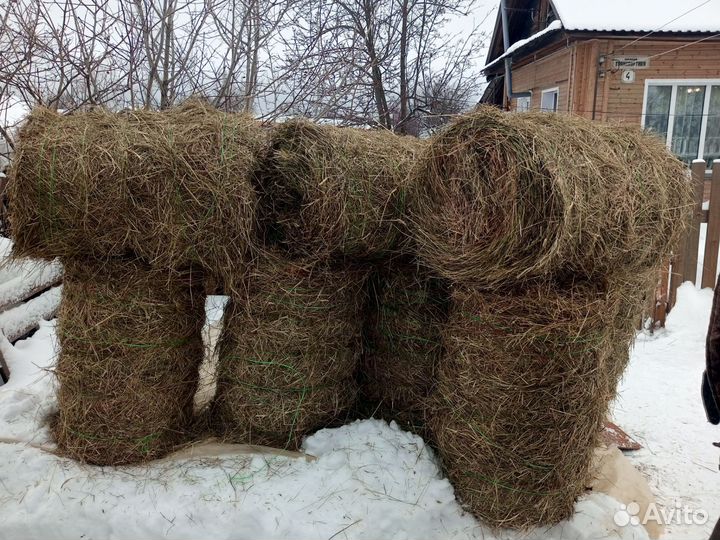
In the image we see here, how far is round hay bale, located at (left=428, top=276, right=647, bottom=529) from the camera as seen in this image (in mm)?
2461

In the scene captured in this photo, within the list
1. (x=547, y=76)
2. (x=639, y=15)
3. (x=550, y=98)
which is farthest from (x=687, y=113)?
(x=547, y=76)

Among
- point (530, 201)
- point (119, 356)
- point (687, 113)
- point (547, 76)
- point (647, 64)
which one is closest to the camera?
point (530, 201)

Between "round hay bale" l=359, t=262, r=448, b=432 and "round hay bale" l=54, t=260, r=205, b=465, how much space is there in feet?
3.66

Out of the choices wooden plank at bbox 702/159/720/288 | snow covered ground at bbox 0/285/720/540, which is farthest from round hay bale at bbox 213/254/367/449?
wooden plank at bbox 702/159/720/288

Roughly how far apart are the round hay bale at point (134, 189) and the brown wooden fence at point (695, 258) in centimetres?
459

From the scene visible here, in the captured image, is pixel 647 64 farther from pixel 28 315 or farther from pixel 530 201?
pixel 28 315

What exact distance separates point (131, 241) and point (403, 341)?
1639 mm

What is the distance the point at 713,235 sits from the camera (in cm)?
534

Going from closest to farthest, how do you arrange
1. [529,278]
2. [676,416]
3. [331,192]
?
1. [529,278]
2. [331,192]
3. [676,416]

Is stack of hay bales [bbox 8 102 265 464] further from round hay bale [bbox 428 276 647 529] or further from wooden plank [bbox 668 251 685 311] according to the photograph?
wooden plank [bbox 668 251 685 311]

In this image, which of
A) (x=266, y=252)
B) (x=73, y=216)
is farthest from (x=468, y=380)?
(x=73, y=216)

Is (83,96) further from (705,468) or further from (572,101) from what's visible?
(572,101)

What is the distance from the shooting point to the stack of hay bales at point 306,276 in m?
2.75

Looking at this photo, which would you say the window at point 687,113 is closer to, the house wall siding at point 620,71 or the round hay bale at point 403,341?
the house wall siding at point 620,71
